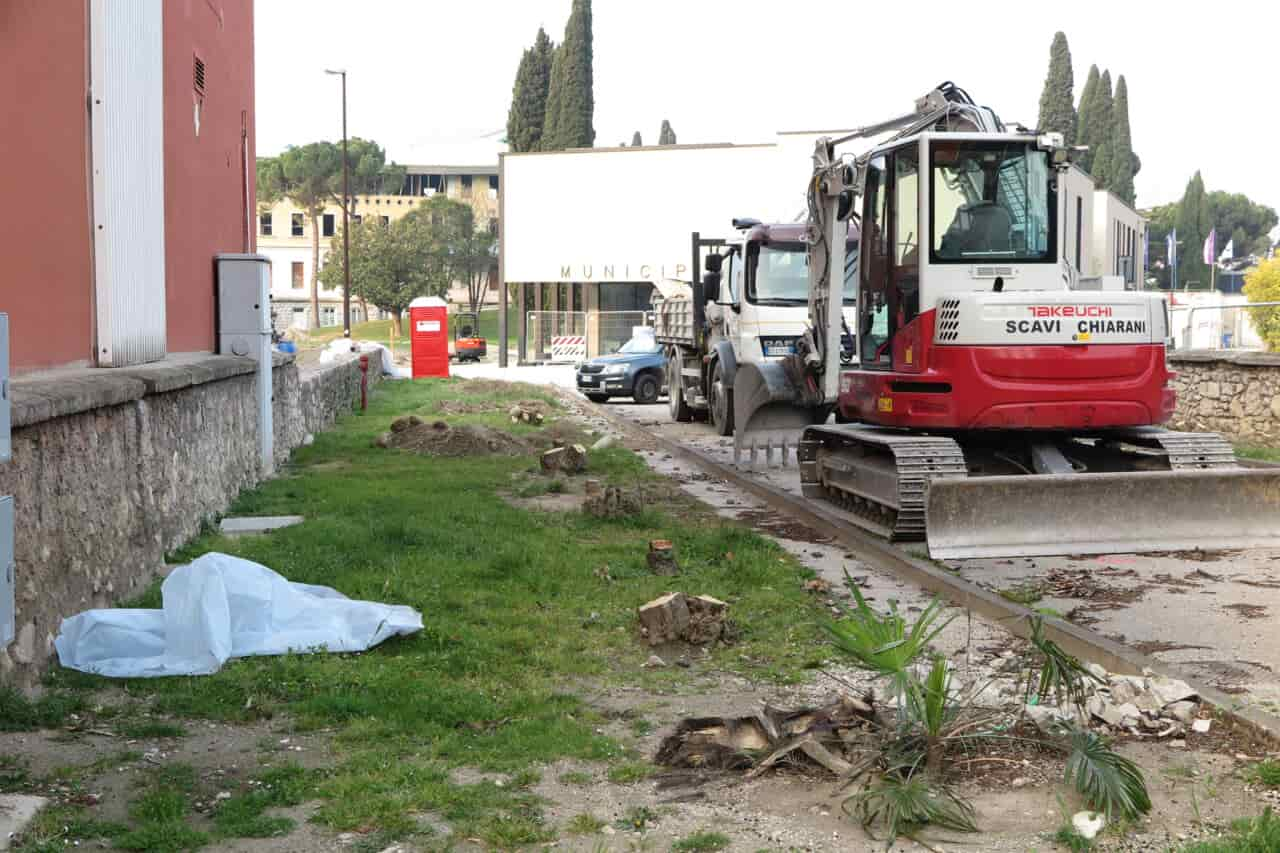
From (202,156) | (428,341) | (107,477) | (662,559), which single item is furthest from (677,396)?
(428,341)

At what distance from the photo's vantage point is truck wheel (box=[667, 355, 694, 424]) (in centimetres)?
2430

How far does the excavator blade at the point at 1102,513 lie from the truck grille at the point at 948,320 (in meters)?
1.20

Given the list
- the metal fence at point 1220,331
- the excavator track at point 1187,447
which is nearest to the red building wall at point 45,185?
the excavator track at point 1187,447

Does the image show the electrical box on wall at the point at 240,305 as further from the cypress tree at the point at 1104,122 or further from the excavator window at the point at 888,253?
the cypress tree at the point at 1104,122

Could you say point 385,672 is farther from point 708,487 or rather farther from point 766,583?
point 708,487

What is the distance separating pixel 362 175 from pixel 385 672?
9480 cm

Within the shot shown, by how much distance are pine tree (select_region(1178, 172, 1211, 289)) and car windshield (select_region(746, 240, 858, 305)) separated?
111318 mm

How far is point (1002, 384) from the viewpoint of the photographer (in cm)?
1066

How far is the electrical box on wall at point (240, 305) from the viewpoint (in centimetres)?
1460

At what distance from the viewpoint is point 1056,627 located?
7.62 metres

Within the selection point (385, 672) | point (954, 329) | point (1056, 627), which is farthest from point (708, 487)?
point (385, 672)

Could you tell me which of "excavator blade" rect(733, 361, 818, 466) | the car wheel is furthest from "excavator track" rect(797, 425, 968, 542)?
the car wheel

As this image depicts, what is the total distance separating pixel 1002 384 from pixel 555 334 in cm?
4790

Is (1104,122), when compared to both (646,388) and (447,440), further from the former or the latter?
(447,440)
